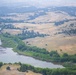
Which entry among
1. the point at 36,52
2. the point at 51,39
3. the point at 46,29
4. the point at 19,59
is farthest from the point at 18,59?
the point at 46,29

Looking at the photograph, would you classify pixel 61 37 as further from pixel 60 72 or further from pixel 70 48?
pixel 60 72

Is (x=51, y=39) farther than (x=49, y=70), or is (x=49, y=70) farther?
(x=51, y=39)

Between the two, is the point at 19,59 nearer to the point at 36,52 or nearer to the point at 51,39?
the point at 36,52

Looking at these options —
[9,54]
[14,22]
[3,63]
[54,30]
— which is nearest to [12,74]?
[3,63]

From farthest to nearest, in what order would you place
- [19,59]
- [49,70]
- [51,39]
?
[51,39] → [19,59] → [49,70]

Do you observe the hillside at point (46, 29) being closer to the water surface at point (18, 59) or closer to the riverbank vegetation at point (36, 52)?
the riverbank vegetation at point (36, 52)
